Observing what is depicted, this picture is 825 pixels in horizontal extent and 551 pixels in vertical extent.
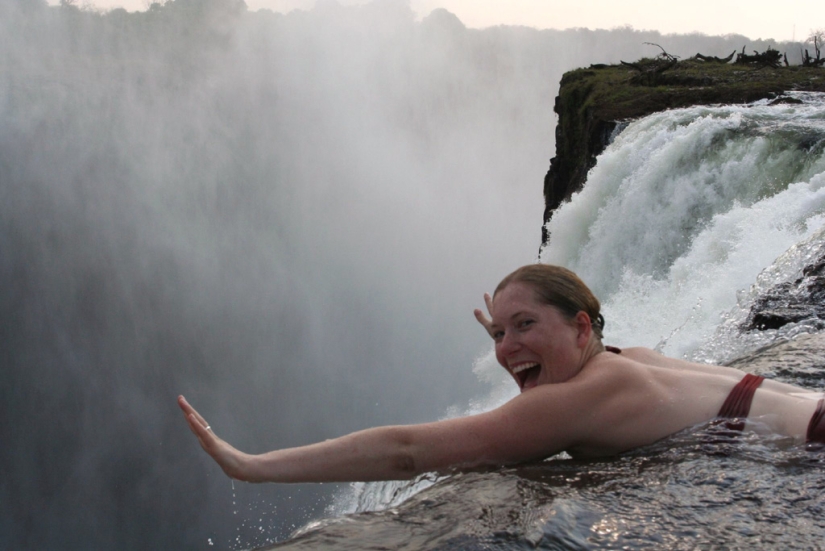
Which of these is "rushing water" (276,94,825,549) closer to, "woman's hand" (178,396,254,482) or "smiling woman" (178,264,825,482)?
"smiling woman" (178,264,825,482)

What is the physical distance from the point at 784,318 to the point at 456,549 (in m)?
3.04

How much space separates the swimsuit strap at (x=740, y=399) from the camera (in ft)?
6.91

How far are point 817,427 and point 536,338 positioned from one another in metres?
0.81

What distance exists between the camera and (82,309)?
138 feet

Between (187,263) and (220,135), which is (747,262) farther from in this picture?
(220,135)

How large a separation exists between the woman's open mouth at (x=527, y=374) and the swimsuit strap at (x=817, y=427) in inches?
29.9

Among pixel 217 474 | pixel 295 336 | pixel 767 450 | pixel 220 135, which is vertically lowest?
Answer: pixel 217 474

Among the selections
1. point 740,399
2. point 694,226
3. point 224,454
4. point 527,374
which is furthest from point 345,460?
point 694,226

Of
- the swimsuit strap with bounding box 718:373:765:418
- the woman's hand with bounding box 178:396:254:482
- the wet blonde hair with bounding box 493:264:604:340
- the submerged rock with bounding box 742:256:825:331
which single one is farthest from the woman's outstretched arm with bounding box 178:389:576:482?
the submerged rock with bounding box 742:256:825:331

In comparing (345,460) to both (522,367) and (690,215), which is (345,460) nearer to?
(522,367)

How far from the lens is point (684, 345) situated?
4391 mm

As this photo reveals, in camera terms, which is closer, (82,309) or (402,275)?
(82,309)

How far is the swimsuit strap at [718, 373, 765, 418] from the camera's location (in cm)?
211

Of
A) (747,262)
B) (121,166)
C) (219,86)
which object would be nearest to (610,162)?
(747,262)
